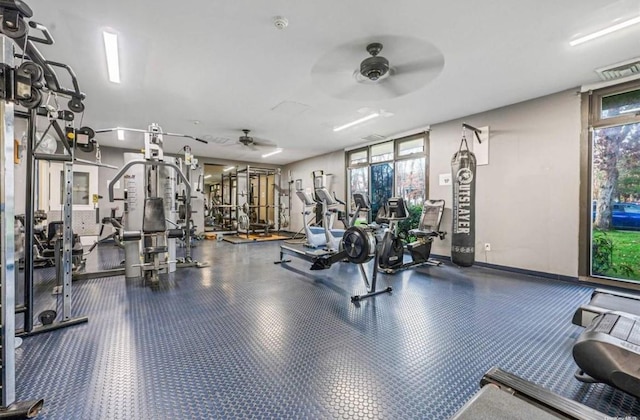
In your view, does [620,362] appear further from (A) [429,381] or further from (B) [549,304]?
(B) [549,304]

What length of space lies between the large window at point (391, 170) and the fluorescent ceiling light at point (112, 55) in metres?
A: 5.20

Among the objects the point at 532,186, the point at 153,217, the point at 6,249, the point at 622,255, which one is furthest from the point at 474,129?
the point at 6,249

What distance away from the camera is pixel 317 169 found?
9.35 m

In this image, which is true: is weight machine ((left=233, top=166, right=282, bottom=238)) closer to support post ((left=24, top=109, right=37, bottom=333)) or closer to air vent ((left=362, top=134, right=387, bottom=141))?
air vent ((left=362, top=134, right=387, bottom=141))

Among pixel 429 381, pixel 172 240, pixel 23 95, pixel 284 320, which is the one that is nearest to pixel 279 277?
pixel 284 320

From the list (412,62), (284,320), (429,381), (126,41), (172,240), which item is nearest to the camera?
(429,381)

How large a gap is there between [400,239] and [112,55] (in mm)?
4571

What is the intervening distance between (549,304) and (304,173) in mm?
8031

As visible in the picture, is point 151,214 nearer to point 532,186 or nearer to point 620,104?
point 532,186

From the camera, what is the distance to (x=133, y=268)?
4.03 meters

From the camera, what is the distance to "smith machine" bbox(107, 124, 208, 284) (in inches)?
148

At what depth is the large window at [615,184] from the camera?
138 inches

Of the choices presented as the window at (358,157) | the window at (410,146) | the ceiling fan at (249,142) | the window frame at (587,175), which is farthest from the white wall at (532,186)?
the ceiling fan at (249,142)

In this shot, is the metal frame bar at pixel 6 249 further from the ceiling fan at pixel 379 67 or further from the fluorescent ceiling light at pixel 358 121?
the fluorescent ceiling light at pixel 358 121
